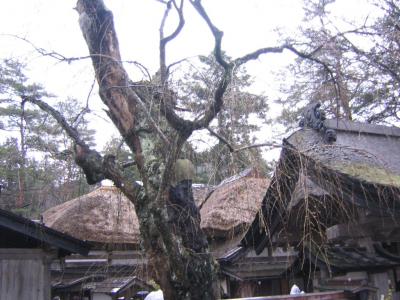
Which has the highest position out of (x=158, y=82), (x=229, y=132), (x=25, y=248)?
(x=158, y=82)

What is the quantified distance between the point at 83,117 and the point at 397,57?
808cm

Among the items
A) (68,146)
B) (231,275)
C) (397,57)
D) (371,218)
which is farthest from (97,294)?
(397,57)

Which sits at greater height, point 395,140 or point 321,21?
point 321,21

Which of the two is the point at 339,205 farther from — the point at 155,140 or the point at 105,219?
the point at 105,219

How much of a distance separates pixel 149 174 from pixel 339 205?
2.19 m

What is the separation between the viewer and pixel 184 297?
4.61 m

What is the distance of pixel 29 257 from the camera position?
274 inches

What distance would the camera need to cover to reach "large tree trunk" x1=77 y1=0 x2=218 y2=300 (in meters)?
4.46

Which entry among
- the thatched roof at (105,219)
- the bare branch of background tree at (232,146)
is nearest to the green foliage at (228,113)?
the bare branch of background tree at (232,146)

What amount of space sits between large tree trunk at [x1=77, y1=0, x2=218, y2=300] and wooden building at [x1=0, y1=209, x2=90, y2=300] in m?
2.35

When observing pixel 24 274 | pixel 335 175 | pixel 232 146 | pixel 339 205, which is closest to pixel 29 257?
pixel 24 274

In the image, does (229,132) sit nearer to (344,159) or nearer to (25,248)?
(344,159)

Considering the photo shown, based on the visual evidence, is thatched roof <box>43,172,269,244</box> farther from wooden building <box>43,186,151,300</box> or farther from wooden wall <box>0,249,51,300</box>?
wooden wall <box>0,249,51,300</box>

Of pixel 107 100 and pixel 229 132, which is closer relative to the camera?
pixel 229 132
